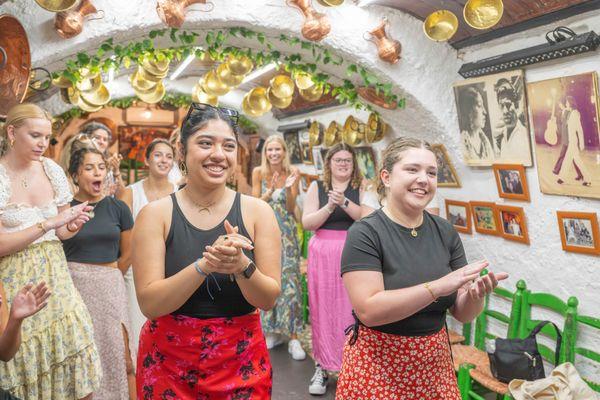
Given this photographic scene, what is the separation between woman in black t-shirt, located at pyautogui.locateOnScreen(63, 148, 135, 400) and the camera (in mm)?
3316

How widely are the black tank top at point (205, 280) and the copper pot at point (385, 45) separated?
2.88 m

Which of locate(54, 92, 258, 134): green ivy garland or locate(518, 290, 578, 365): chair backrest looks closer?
locate(518, 290, 578, 365): chair backrest

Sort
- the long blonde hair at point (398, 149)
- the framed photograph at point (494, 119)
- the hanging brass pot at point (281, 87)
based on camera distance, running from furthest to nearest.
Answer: the hanging brass pot at point (281, 87)
the framed photograph at point (494, 119)
the long blonde hair at point (398, 149)

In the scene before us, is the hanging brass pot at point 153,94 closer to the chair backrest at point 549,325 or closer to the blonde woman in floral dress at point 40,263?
the blonde woman in floral dress at point 40,263

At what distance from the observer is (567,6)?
122 inches

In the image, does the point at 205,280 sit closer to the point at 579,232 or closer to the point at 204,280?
the point at 204,280

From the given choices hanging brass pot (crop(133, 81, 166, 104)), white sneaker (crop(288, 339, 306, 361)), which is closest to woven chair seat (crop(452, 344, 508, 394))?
white sneaker (crop(288, 339, 306, 361))

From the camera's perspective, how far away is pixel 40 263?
9.14ft

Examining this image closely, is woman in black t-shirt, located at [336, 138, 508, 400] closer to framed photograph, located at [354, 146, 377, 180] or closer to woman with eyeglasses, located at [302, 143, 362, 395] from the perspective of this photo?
woman with eyeglasses, located at [302, 143, 362, 395]

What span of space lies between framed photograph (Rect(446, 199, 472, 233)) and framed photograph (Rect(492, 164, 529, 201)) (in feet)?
1.77

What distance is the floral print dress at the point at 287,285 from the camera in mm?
5492

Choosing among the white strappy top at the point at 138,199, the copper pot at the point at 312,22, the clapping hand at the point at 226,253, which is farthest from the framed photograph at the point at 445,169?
the clapping hand at the point at 226,253

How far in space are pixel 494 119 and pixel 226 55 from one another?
259 cm

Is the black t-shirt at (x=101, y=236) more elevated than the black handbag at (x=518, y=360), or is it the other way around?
the black t-shirt at (x=101, y=236)
